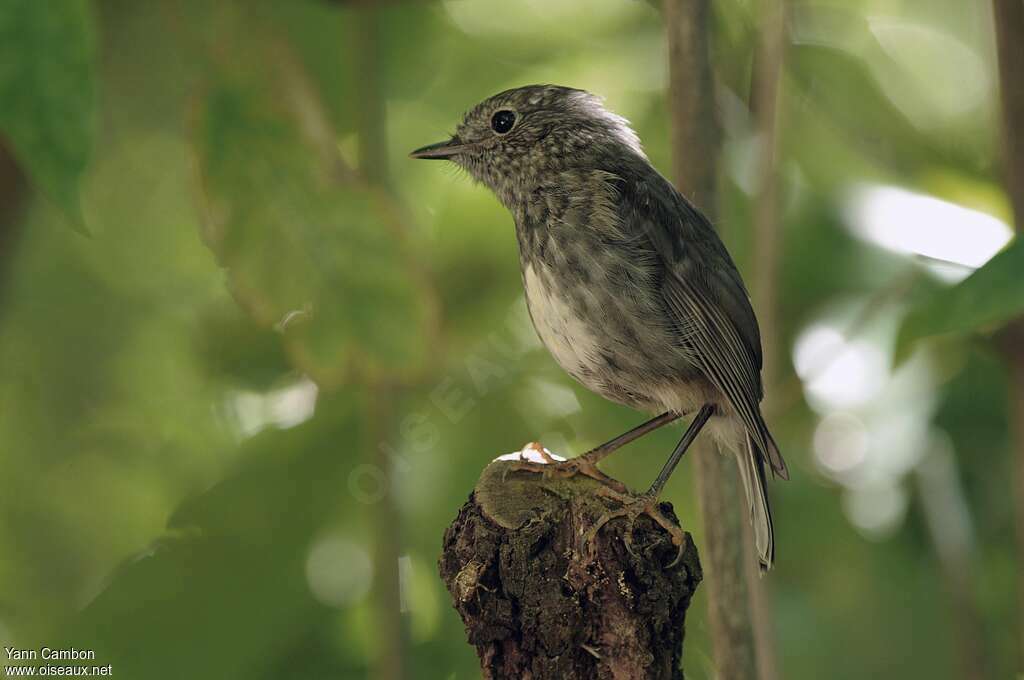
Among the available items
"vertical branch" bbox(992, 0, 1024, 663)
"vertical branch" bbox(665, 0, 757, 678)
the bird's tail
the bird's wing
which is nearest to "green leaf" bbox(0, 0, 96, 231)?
"vertical branch" bbox(665, 0, 757, 678)

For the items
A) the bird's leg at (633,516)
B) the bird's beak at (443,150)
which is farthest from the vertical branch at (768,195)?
the bird's beak at (443,150)

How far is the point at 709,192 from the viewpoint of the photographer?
8.37 ft

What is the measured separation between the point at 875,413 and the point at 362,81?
175 cm

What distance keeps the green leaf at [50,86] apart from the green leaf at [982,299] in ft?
4.72

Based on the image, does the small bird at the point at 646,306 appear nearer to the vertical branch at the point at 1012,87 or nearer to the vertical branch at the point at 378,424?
the vertical branch at the point at 378,424

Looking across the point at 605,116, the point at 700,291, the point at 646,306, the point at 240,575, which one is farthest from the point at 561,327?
the point at 240,575

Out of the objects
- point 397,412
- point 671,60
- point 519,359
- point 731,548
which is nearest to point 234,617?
point 397,412

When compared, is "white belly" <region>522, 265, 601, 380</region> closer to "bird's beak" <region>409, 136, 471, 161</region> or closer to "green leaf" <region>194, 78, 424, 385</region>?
"green leaf" <region>194, 78, 424, 385</region>

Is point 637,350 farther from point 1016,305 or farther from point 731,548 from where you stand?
point 1016,305

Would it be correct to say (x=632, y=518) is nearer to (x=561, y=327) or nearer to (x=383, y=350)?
(x=561, y=327)

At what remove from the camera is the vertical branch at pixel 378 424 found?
2.86 metres

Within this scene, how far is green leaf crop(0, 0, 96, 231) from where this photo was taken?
1.86 meters

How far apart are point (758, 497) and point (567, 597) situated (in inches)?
40.1

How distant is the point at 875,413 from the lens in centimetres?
339
